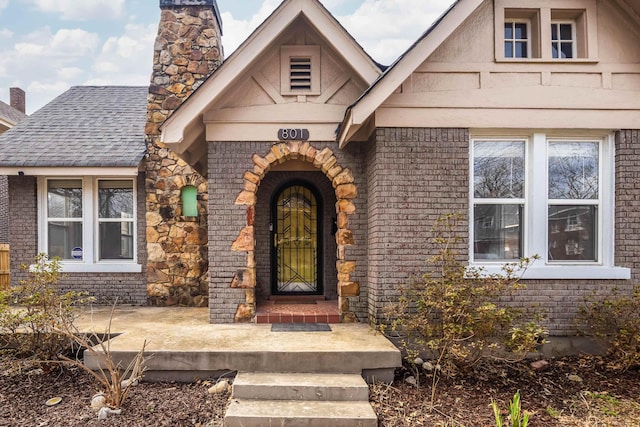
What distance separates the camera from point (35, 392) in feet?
14.3

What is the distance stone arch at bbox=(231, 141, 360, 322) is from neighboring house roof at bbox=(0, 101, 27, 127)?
14.3m

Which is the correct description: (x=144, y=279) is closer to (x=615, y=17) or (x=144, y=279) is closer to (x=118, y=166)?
(x=118, y=166)

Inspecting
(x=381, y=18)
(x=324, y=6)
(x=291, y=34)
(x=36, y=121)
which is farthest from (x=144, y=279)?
(x=381, y=18)

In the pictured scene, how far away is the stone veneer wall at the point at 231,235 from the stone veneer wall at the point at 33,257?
2.81 meters

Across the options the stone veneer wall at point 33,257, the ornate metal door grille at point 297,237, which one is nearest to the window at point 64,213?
the stone veneer wall at point 33,257

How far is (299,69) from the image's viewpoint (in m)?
5.99

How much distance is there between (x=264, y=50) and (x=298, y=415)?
4.50 m

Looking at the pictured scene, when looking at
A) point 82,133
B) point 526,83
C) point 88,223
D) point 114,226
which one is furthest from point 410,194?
point 82,133

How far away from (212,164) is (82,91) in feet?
21.7

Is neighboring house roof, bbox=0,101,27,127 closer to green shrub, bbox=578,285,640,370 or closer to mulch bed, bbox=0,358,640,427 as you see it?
mulch bed, bbox=0,358,640,427

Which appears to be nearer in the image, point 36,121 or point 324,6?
point 324,6

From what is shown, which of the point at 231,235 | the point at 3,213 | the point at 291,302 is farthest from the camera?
the point at 3,213

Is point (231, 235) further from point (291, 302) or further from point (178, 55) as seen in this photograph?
point (178, 55)

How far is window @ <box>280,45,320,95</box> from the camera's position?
593 centimetres
